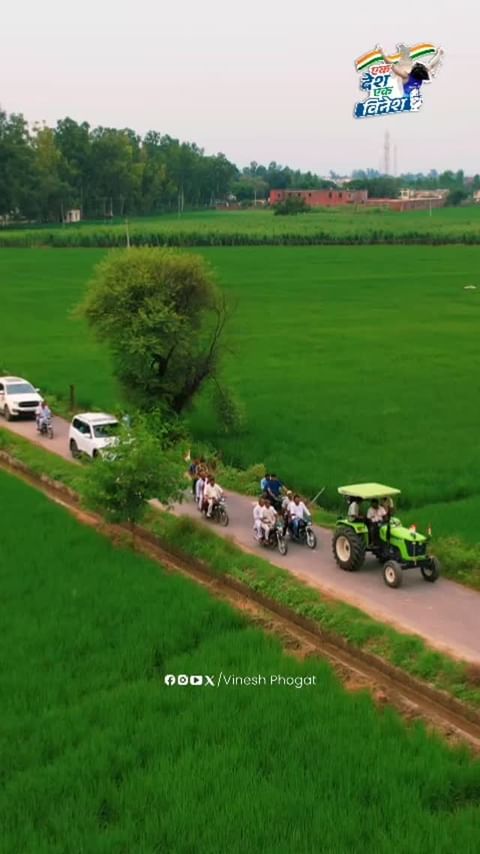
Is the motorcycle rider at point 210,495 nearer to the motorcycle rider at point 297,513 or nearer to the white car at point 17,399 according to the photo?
the motorcycle rider at point 297,513

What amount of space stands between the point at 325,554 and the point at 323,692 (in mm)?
5450

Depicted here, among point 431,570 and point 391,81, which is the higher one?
point 391,81

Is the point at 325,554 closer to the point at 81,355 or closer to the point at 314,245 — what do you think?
the point at 81,355

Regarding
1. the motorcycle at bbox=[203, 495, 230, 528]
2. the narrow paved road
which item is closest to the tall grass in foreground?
the narrow paved road

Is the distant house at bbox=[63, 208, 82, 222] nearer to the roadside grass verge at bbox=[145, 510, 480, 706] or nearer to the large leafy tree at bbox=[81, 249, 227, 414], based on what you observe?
the large leafy tree at bbox=[81, 249, 227, 414]

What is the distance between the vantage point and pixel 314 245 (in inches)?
4341

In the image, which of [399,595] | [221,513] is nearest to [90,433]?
[221,513]

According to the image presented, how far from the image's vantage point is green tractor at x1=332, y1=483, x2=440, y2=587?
1545 cm

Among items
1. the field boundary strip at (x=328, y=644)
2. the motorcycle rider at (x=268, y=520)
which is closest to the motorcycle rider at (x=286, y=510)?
the motorcycle rider at (x=268, y=520)

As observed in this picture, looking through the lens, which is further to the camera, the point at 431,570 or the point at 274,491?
the point at 274,491

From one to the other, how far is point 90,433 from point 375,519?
32.9ft

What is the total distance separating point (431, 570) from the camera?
1555 cm

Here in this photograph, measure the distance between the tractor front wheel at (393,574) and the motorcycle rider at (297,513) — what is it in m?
2.30

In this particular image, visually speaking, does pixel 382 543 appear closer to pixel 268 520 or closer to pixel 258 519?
pixel 268 520
